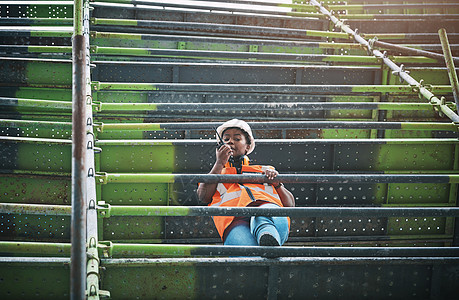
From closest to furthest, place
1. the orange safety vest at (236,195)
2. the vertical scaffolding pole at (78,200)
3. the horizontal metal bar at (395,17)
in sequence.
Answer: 1. the vertical scaffolding pole at (78,200)
2. the orange safety vest at (236,195)
3. the horizontal metal bar at (395,17)

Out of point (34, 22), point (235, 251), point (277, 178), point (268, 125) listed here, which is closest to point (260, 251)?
point (235, 251)

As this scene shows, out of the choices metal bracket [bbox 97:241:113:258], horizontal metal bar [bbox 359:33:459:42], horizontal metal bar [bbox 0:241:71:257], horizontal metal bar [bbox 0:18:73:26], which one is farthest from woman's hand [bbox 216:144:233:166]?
horizontal metal bar [bbox 359:33:459:42]

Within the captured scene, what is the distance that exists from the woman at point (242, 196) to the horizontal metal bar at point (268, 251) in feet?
0.47

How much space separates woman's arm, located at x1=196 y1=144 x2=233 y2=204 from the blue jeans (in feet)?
1.03

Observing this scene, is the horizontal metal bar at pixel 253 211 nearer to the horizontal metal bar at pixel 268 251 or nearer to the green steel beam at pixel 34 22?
the horizontal metal bar at pixel 268 251

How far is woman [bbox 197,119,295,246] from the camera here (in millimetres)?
2221

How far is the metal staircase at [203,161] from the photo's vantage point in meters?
1.88

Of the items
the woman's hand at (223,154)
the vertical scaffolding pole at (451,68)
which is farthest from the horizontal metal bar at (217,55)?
the woman's hand at (223,154)

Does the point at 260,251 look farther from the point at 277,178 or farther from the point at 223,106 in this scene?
the point at 223,106

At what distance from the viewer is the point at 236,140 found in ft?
9.16

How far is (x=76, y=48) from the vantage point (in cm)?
148

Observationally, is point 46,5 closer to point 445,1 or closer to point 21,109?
point 21,109

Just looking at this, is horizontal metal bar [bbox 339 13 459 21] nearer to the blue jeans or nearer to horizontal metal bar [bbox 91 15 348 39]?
horizontal metal bar [bbox 91 15 348 39]

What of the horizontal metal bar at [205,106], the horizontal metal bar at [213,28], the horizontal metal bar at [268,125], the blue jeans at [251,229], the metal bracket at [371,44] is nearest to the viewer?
the blue jeans at [251,229]
